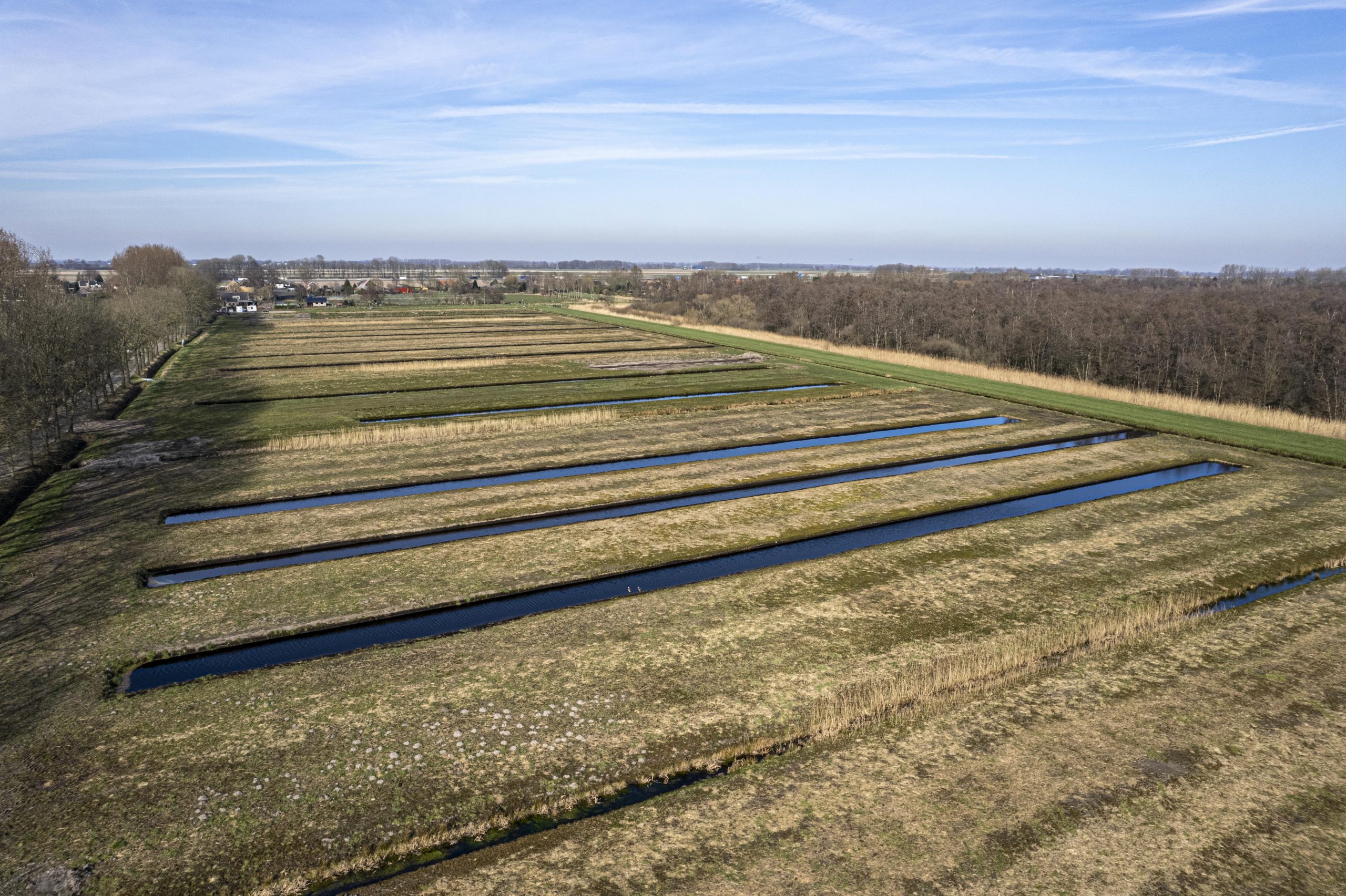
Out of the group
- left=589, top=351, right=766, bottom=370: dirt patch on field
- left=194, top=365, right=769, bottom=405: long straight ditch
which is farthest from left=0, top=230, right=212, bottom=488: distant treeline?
left=589, top=351, right=766, bottom=370: dirt patch on field

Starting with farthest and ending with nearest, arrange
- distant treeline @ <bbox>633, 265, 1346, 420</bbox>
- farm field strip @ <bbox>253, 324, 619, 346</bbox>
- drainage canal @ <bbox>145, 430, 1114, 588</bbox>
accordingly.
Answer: farm field strip @ <bbox>253, 324, 619, 346</bbox> → distant treeline @ <bbox>633, 265, 1346, 420</bbox> → drainage canal @ <bbox>145, 430, 1114, 588</bbox>

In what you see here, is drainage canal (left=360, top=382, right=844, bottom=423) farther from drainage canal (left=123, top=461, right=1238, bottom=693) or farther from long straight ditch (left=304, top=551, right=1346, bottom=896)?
long straight ditch (left=304, top=551, right=1346, bottom=896)

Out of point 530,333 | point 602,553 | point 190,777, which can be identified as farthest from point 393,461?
point 530,333

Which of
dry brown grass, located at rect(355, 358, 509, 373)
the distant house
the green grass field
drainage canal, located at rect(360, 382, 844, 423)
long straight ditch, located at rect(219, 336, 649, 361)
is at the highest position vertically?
the distant house

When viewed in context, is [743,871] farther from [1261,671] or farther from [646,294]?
[646,294]

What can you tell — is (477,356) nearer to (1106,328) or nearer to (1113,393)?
(1113,393)
